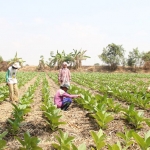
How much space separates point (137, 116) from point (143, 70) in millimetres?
53395

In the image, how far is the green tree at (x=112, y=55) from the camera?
59562 millimetres

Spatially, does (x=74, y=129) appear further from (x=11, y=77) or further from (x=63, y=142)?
(x=11, y=77)

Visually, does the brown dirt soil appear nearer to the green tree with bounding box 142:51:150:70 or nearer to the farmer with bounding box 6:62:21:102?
the farmer with bounding box 6:62:21:102

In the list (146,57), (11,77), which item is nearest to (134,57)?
(146,57)

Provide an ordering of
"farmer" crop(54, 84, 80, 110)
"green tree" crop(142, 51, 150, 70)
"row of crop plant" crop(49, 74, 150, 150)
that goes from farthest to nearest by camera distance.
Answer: "green tree" crop(142, 51, 150, 70)
"farmer" crop(54, 84, 80, 110)
"row of crop plant" crop(49, 74, 150, 150)

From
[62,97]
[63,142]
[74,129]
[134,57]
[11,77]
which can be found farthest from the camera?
[134,57]

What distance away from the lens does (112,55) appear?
198 feet

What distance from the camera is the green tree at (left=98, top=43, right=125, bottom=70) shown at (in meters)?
59.6

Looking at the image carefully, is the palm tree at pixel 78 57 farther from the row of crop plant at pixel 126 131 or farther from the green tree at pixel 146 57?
the row of crop plant at pixel 126 131

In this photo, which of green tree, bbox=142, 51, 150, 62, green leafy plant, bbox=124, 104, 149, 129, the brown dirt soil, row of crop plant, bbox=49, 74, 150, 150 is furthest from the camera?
green tree, bbox=142, 51, 150, 62

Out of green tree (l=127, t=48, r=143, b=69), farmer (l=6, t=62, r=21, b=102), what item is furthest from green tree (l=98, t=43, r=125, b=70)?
farmer (l=6, t=62, r=21, b=102)

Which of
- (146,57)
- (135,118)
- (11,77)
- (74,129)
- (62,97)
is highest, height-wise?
(146,57)

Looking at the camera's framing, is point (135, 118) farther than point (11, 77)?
No

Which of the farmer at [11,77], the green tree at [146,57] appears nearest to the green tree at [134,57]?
the green tree at [146,57]
